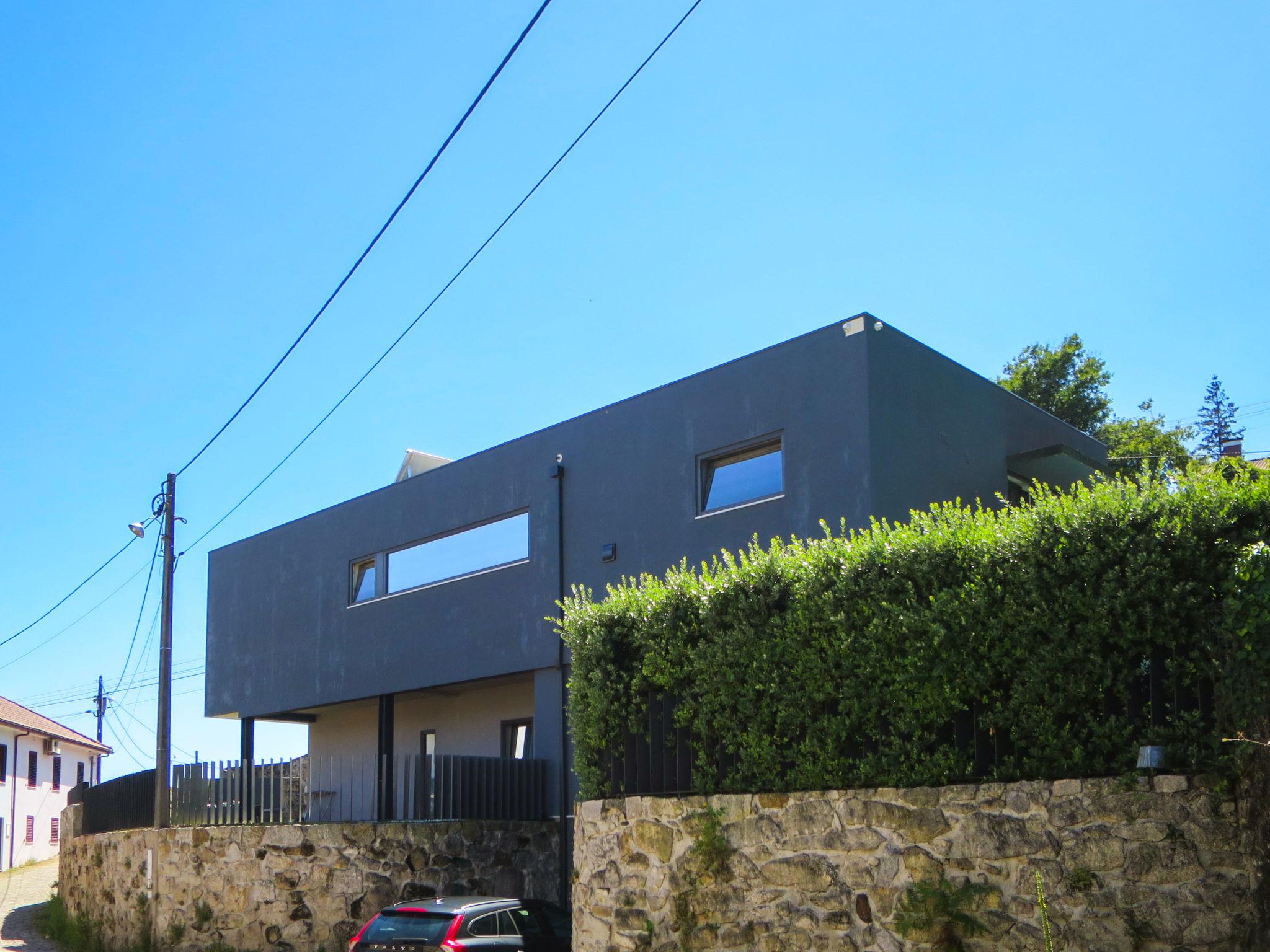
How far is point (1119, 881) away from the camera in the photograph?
735cm

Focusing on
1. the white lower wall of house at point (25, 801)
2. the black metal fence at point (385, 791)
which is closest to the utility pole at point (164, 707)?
the black metal fence at point (385, 791)

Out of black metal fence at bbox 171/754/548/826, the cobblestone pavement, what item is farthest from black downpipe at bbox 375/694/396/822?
the cobblestone pavement

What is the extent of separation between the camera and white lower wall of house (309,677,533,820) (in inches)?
744

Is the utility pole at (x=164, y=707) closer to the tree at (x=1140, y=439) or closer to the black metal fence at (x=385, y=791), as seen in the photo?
the black metal fence at (x=385, y=791)

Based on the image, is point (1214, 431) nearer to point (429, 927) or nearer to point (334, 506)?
point (334, 506)

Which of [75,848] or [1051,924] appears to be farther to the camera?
[75,848]

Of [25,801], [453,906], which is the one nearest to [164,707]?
[453,906]

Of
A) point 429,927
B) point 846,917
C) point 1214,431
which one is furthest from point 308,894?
point 1214,431

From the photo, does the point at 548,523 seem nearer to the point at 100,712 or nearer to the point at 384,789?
the point at 384,789

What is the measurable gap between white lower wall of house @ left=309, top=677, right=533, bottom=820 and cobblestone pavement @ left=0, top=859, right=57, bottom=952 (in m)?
5.61

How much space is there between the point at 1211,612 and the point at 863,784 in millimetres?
2752

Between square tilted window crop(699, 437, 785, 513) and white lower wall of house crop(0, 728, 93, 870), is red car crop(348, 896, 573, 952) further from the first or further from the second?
white lower wall of house crop(0, 728, 93, 870)

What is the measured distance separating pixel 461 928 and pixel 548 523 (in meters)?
7.19

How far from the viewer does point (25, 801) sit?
1889 inches
